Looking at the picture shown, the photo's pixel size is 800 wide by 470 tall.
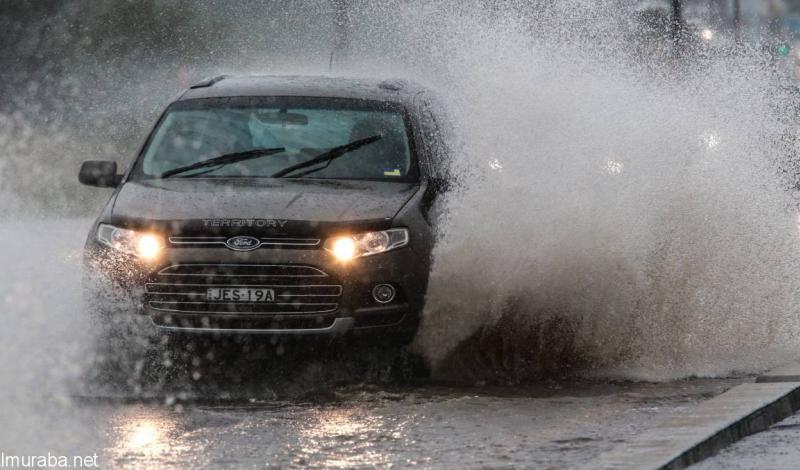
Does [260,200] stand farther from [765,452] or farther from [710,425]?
[765,452]

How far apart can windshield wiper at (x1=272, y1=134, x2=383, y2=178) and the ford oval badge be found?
3.01 feet

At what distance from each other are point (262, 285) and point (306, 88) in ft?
7.07

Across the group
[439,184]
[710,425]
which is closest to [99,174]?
[439,184]

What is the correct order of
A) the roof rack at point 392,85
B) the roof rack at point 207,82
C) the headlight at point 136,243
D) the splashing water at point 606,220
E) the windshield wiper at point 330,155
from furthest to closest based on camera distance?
1. the roof rack at point 207,82
2. the roof rack at point 392,85
3. the splashing water at point 606,220
4. the windshield wiper at point 330,155
5. the headlight at point 136,243

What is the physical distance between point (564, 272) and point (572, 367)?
58cm

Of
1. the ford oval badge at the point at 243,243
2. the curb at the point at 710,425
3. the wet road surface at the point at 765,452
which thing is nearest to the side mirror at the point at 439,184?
the ford oval badge at the point at 243,243

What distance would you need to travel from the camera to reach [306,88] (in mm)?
10828

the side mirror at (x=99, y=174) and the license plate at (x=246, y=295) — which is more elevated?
the side mirror at (x=99, y=174)

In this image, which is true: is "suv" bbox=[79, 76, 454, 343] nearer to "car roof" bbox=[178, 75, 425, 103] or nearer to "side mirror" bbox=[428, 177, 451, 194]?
"side mirror" bbox=[428, 177, 451, 194]

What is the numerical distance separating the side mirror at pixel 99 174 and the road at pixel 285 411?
2.41ft

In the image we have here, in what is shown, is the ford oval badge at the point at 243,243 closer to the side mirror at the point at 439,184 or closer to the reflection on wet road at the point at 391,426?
the reflection on wet road at the point at 391,426

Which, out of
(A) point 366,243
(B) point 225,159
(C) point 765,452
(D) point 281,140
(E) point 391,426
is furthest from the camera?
(D) point 281,140

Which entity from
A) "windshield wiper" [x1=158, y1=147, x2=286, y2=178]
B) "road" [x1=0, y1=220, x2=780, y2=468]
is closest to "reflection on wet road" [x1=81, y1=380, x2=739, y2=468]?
"road" [x1=0, y1=220, x2=780, y2=468]

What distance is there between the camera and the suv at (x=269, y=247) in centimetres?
903
